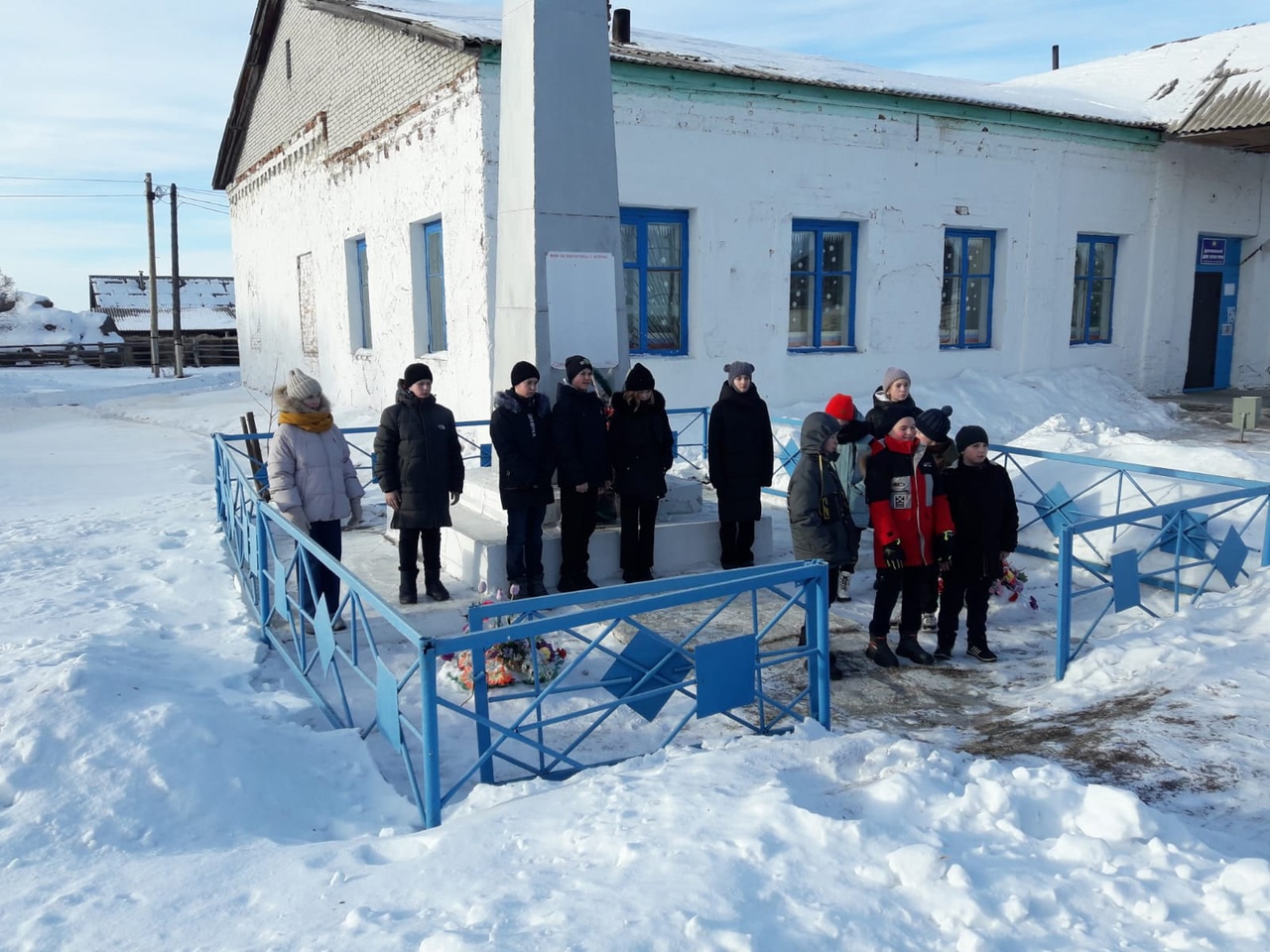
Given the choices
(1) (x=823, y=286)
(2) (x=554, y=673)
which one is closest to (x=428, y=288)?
(1) (x=823, y=286)

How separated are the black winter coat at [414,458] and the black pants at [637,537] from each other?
4.10 feet

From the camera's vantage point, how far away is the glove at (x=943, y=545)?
5094mm

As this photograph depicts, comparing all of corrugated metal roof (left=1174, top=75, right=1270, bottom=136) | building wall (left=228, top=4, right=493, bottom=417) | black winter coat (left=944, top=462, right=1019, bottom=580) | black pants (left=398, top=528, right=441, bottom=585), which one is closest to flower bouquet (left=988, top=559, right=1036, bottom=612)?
black winter coat (left=944, top=462, right=1019, bottom=580)

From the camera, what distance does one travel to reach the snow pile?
40.7 meters

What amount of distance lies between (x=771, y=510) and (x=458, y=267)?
14.4ft

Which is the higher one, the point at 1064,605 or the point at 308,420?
the point at 308,420

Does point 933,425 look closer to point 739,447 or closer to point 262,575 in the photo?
point 739,447

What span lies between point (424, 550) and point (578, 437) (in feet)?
3.96

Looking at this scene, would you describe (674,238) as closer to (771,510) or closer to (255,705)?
(771,510)

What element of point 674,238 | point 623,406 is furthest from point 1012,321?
point 623,406

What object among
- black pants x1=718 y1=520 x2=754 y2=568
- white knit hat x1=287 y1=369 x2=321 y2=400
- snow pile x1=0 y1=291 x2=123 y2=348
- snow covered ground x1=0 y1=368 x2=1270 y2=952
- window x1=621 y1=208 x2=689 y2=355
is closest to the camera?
snow covered ground x1=0 y1=368 x2=1270 y2=952

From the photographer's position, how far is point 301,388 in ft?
17.8

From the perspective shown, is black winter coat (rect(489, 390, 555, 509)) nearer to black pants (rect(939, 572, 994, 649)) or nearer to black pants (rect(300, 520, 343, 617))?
black pants (rect(300, 520, 343, 617))

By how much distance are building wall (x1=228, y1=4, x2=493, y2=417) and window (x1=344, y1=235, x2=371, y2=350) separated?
5 centimetres
